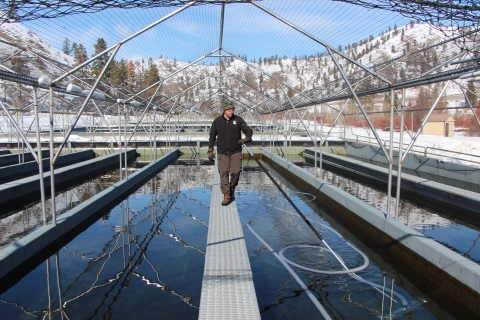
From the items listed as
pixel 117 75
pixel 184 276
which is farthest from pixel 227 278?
pixel 117 75

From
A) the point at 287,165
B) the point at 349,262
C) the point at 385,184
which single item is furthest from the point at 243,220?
the point at 287,165

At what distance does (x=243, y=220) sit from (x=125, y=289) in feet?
11.1

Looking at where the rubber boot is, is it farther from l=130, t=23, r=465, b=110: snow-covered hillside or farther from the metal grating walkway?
l=130, t=23, r=465, b=110: snow-covered hillside

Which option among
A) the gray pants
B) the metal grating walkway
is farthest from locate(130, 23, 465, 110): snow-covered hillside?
the metal grating walkway

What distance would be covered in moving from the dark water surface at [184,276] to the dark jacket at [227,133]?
1449 millimetres

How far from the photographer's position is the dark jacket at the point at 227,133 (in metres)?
6.38

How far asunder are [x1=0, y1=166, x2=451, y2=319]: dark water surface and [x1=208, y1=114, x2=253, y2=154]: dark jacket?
1449 mm

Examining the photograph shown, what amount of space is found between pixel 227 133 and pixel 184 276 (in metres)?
2.55

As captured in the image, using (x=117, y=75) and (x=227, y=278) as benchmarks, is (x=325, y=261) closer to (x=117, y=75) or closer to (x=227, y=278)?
(x=227, y=278)

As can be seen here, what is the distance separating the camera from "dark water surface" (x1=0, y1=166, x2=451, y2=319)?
3844mm

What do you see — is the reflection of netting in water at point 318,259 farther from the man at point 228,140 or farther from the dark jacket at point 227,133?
the dark jacket at point 227,133

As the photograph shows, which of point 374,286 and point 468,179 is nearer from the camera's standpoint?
point 374,286

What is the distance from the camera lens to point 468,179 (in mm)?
11227

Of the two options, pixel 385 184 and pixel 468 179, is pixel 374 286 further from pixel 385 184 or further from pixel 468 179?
pixel 468 179
